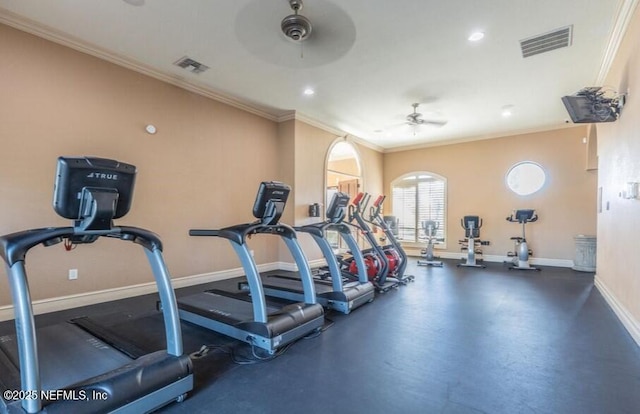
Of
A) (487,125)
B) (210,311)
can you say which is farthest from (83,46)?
(487,125)

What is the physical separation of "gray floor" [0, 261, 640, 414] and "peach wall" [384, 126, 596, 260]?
3517mm

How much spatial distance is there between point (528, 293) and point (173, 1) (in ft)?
19.2

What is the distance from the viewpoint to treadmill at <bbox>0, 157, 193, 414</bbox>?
154cm

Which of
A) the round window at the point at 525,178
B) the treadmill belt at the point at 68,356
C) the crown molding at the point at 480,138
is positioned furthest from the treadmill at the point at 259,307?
the crown molding at the point at 480,138

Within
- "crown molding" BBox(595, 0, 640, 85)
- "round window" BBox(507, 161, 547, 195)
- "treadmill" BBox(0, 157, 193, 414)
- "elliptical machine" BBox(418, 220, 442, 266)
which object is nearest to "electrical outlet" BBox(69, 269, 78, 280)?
"treadmill" BBox(0, 157, 193, 414)

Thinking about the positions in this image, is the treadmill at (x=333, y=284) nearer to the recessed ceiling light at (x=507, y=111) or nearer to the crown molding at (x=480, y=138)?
the recessed ceiling light at (x=507, y=111)

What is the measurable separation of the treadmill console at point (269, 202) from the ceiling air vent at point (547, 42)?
3491mm

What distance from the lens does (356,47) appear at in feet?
12.7

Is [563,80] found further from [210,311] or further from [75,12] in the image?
[75,12]

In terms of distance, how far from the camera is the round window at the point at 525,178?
7.37 meters

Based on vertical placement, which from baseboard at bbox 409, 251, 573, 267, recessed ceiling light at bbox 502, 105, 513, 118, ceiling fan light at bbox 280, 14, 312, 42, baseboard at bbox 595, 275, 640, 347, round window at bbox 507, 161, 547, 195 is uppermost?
recessed ceiling light at bbox 502, 105, 513, 118

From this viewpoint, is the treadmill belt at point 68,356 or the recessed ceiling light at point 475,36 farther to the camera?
the recessed ceiling light at point 475,36

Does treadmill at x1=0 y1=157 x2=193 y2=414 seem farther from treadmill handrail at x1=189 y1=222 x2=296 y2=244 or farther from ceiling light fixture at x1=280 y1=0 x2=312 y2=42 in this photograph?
ceiling light fixture at x1=280 y1=0 x2=312 y2=42

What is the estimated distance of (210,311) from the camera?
314 cm
